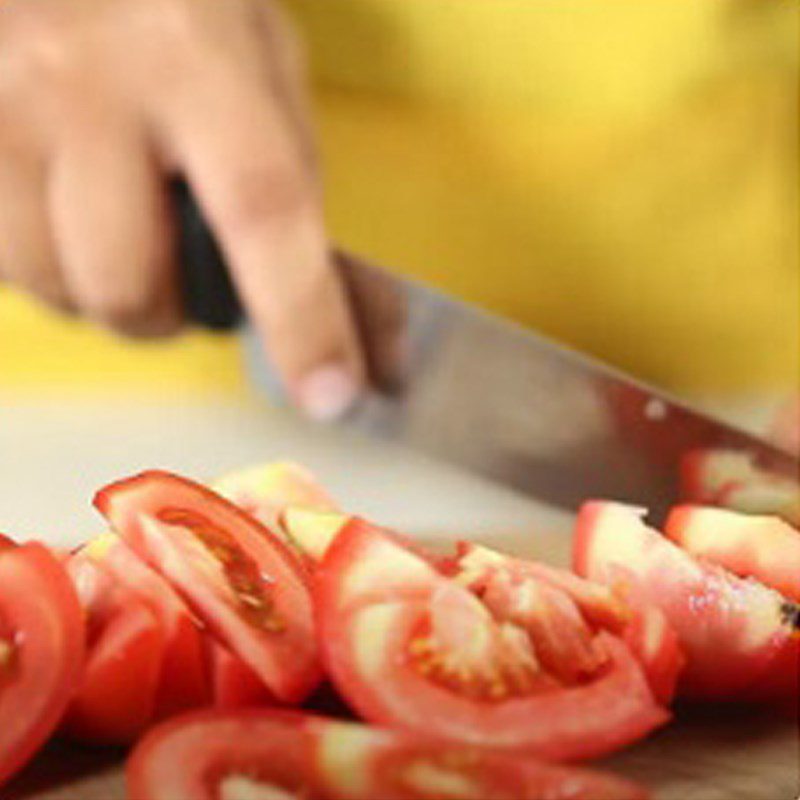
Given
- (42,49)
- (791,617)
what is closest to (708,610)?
(791,617)

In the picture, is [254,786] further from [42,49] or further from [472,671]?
[42,49]

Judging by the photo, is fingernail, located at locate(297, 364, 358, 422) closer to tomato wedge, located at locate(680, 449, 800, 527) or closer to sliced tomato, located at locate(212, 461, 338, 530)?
sliced tomato, located at locate(212, 461, 338, 530)

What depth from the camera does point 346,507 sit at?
0.62m

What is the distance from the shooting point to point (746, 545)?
647 millimetres

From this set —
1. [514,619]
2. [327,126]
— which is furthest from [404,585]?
[327,126]

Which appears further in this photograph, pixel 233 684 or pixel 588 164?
pixel 588 164

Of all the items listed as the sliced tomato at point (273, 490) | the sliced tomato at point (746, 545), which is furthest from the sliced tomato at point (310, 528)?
the sliced tomato at point (746, 545)

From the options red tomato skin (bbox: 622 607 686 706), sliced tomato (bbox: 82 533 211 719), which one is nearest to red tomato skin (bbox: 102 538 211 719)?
sliced tomato (bbox: 82 533 211 719)

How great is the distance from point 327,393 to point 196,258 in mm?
65

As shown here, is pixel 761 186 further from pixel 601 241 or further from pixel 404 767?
pixel 404 767

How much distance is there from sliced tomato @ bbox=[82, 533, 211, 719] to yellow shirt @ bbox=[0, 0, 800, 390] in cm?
7

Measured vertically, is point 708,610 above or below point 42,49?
below

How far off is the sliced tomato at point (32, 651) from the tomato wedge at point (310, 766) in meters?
0.03

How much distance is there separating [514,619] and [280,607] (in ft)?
0.22
